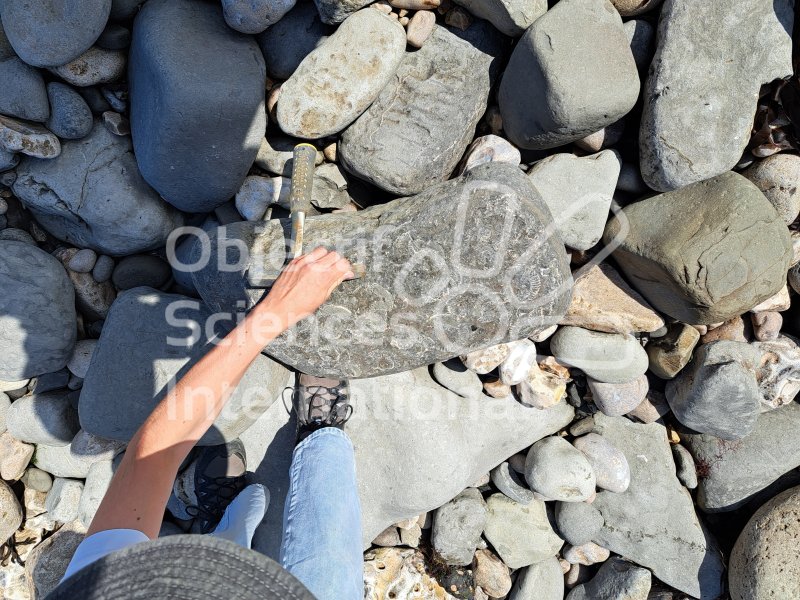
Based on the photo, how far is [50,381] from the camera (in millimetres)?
→ 3094

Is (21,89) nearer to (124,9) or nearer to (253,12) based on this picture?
(124,9)

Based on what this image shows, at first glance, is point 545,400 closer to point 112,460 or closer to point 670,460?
point 670,460

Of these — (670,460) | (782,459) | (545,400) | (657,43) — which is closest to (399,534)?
(545,400)

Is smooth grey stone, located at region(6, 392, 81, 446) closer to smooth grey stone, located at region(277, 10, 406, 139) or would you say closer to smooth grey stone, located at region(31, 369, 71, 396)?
smooth grey stone, located at region(31, 369, 71, 396)

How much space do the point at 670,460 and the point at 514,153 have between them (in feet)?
6.34

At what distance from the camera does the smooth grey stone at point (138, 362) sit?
2.75 meters

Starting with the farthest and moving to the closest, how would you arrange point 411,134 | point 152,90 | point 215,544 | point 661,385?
point 661,385, point 411,134, point 152,90, point 215,544

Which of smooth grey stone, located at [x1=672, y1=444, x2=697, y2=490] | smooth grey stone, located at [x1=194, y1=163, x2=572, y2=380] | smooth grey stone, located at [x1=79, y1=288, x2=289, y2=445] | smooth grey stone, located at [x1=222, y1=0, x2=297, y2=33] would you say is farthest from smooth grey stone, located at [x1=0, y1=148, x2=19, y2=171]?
smooth grey stone, located at [x1=672, y1=444, x2=697, y2=490]

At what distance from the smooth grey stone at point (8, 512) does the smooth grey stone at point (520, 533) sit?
2.72m

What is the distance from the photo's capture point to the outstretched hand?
2205 millimetres

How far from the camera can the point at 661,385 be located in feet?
10.2

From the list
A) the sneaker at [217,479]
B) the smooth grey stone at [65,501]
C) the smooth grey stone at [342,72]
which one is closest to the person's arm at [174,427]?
the smooth grey stone at [342,72]

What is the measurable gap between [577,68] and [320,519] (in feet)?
7.33

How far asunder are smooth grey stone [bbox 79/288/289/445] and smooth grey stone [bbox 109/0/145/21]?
1.28m
